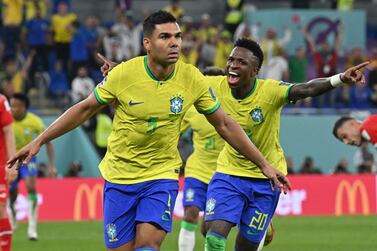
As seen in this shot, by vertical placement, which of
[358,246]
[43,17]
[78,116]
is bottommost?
[358,246]

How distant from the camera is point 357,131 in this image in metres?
11.5

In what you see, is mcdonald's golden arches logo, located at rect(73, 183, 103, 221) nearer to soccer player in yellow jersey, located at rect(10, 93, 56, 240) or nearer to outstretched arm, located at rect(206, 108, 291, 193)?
soccer player in yellow jersey, located at rect(10, 93, 56, 240)

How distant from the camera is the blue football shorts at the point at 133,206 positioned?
9891 millimetres

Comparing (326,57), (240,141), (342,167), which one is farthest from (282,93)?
(326,57)

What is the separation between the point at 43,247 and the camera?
57.1 feet

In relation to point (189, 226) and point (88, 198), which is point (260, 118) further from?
point (88, 198)

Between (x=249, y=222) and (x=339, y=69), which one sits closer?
(x=249, y=222)

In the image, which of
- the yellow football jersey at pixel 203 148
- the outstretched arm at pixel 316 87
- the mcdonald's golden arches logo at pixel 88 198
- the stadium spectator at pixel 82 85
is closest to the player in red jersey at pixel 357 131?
the outstretched arm at pixel 316 87

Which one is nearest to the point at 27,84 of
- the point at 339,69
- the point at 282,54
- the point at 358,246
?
the point at 282,54

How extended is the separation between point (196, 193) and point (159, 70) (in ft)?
14.9

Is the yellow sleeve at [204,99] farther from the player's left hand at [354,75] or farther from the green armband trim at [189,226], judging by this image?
the green armband trim at [189,226]

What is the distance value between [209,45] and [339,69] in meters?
3.96

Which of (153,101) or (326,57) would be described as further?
(326,57)

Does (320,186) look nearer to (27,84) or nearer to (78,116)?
(27,84)
